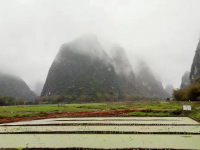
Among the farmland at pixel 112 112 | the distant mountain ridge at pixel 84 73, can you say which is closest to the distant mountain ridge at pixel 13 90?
the distant mountain ridge at pixel 84 73

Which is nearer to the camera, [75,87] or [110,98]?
[110,98]

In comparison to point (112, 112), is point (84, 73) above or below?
above

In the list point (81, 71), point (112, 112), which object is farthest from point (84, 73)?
point (112, 112)

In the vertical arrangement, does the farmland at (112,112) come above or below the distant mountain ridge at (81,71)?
below

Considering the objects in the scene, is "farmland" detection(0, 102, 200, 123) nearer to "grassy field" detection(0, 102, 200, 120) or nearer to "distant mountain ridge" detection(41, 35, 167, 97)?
"grassy field" detection(0, 102, 200, 120)

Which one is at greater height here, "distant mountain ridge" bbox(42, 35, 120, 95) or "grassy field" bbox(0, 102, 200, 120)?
"distant mountain ridge" bbox(42, 35, 120, 95)

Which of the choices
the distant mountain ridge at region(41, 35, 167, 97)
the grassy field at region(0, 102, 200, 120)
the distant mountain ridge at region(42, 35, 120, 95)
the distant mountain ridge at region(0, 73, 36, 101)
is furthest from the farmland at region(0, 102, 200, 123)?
the distant mountain ridge at region(0, 73, 36, 101)

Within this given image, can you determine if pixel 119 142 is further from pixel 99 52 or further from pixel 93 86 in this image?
pixel 99 52

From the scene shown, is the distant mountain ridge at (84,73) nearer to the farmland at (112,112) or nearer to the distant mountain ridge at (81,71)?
the distant mountain ridge at (81,71)

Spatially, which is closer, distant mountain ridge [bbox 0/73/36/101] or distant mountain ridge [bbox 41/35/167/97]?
distant mountain ridge [bbox 41/35/167/97]

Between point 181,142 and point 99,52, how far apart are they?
136723 millimetres

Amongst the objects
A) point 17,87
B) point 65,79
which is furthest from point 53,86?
point 17,87

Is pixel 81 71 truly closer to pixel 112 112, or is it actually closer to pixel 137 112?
pixel 112 112

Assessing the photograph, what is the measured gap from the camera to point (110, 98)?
98.1 meters
